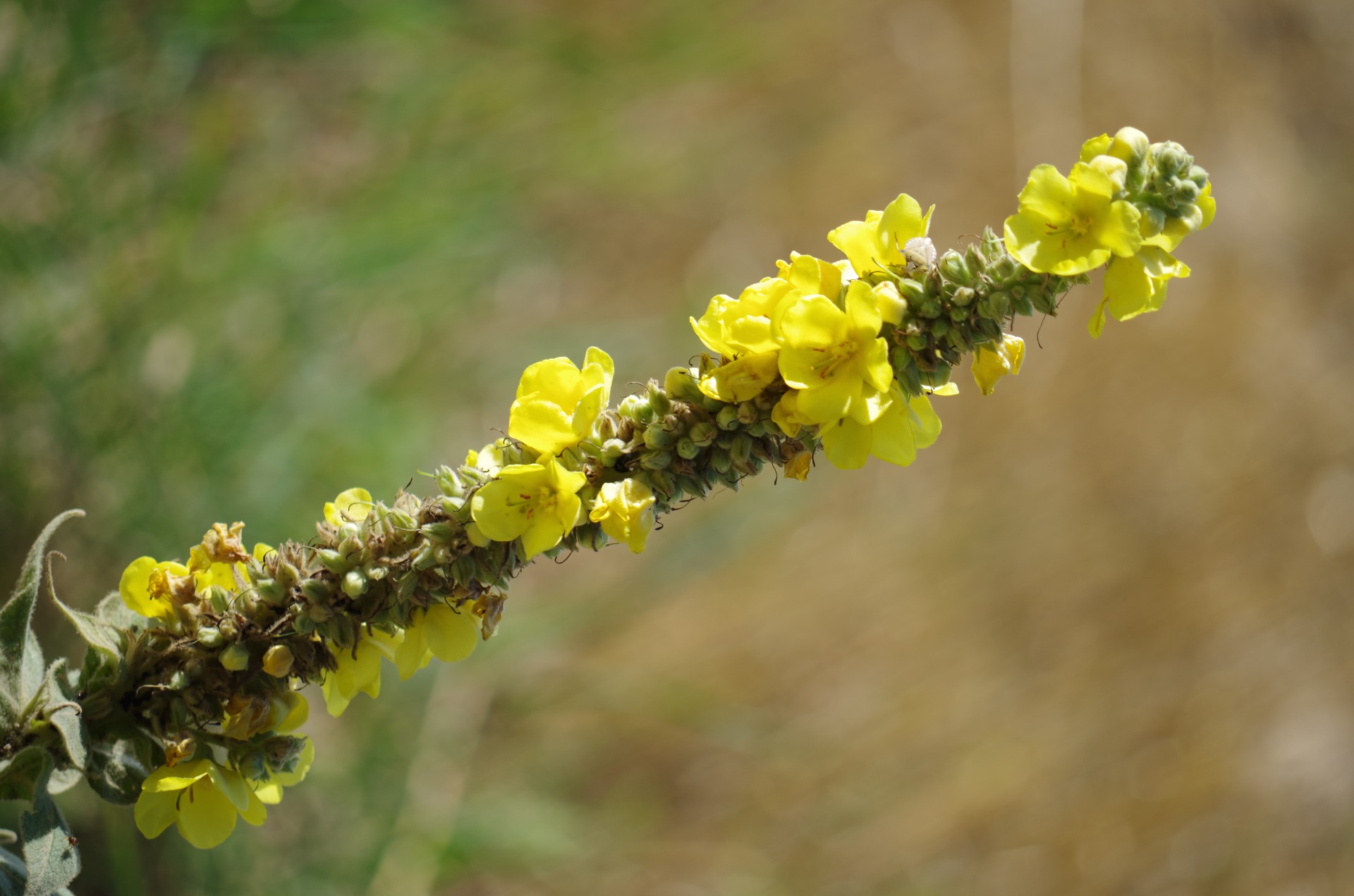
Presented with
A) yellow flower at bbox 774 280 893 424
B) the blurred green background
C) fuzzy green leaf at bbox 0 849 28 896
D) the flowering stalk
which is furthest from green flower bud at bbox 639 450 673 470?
the blurred green background

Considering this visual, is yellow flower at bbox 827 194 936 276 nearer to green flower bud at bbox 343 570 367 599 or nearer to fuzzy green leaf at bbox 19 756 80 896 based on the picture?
green flower bud at bbox 343 570 367 599

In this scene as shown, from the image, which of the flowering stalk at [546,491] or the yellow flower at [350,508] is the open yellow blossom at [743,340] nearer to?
the flowering stalk at [546,491]

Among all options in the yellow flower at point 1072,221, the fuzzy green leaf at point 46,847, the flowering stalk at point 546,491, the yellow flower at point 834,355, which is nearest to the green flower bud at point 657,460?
the flowering stalk at point 546,491

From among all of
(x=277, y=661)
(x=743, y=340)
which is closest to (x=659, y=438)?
(x=743, y=340)

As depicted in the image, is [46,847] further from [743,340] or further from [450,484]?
[743,340]

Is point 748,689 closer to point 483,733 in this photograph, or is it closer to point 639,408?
point 483,733
